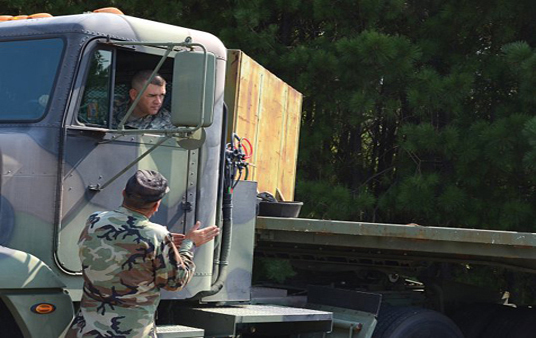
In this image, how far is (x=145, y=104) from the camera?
17.0 feet

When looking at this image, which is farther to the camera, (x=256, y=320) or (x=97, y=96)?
(x=256, y=320)

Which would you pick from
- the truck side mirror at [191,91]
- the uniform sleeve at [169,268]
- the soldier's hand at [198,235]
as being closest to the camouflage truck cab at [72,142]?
the truck side mirror at [191,91]

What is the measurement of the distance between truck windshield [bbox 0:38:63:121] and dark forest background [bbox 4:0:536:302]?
6.12m

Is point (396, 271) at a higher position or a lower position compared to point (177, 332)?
higher

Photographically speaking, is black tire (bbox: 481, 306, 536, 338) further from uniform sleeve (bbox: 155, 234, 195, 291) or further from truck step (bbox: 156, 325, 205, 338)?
uniform sleeve (bbox: 155, 234, 195, 291)

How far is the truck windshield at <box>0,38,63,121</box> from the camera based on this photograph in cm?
499

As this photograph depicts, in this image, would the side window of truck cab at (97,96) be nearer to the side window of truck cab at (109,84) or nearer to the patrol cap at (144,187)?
the side window of truck cab at (109,84)

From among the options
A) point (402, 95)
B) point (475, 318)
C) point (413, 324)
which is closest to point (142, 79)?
point (413, 324)

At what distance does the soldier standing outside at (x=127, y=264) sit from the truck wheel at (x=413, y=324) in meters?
2.62

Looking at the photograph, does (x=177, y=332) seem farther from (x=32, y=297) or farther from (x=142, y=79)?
(x=142, y=79)

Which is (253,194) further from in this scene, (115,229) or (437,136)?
(437,136)

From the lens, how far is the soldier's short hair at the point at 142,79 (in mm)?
5121

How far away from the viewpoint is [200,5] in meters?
12.5

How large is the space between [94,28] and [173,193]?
1038 mm
